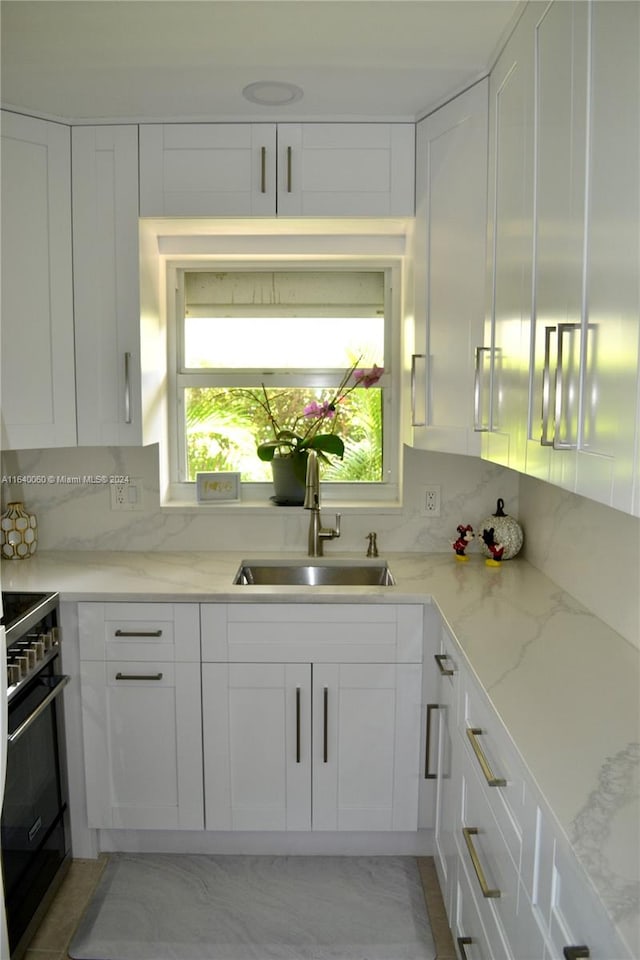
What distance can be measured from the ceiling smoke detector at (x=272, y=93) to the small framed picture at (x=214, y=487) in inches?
51.5

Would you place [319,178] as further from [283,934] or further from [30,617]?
[283,934]

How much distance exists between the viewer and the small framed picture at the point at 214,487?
9.56 feet

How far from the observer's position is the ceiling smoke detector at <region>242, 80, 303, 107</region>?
2.14m

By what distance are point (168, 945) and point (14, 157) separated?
233 centimetres

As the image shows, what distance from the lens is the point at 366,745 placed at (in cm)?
237

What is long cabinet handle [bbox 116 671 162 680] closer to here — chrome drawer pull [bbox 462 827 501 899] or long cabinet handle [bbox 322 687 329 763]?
long cabinet handle [bbox 322 687 329 763]

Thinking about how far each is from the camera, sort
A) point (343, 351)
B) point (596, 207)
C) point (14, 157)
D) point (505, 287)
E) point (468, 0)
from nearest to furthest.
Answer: point (596, 207) → point (468, 0) → point (505, 287) → point (14, 157) → point (343, 351)

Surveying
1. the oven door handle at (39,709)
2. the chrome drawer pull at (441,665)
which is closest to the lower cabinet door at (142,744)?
the oven door handle at (39,709)

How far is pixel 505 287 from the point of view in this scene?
1.87 m

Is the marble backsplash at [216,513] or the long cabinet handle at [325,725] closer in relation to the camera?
the long cabinet handle at [325,725]

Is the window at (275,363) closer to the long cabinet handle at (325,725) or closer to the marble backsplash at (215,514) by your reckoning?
the marble backsplash at (215,514)

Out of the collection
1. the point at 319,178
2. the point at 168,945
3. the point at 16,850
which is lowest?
the point at 168,945

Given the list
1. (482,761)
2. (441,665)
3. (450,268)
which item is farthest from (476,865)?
(450,268)

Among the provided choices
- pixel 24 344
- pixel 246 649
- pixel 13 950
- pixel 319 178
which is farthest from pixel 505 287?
pixel 13 950
